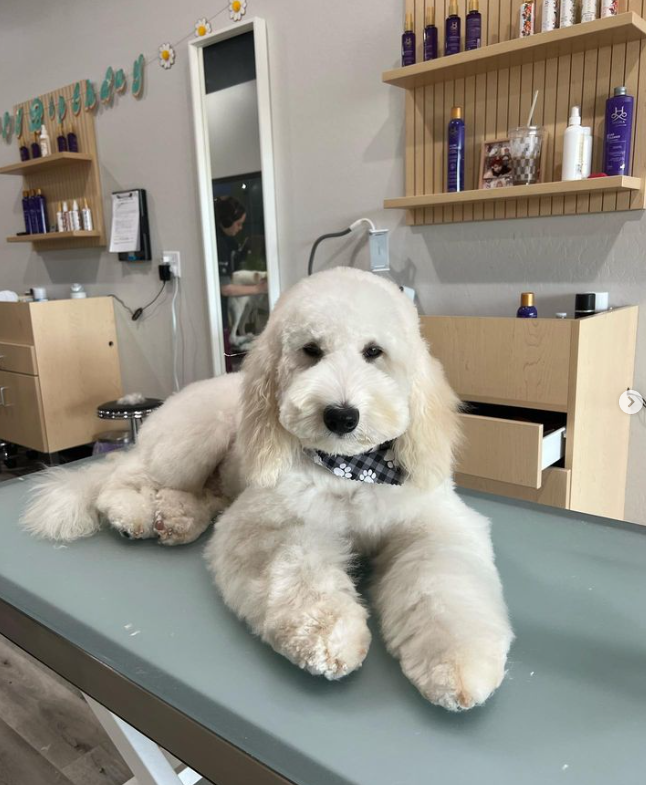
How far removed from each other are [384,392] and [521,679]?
361 mm

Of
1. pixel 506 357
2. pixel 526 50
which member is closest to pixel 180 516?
pixel 506 357

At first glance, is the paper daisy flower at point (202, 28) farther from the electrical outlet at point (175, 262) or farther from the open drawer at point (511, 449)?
the open drawer at point (511, 449)

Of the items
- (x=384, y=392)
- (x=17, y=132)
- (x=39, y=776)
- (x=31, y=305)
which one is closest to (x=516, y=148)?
(x=384, y=392)

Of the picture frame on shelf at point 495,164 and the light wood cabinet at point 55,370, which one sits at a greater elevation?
the picture frame on shelf at point 495,164

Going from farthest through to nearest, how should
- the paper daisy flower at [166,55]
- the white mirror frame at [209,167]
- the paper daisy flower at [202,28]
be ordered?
the paper daisy flower at [166,55] → the paper daisy flower at [202,28] → the white mirror frame at [209,167]

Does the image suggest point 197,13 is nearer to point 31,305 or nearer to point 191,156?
point 191,156

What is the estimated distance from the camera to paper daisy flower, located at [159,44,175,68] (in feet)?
9.75

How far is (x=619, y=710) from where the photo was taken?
0.64m

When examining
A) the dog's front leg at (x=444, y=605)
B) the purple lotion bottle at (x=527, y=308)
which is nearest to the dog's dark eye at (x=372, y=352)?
the dog's front leg at (x=444, y=605)

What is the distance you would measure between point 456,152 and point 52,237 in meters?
2.57

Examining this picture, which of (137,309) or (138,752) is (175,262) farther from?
(138,752)

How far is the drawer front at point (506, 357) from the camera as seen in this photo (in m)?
1.67

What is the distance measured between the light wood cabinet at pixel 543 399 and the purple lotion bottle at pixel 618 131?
422 mm

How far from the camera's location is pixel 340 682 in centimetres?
68
